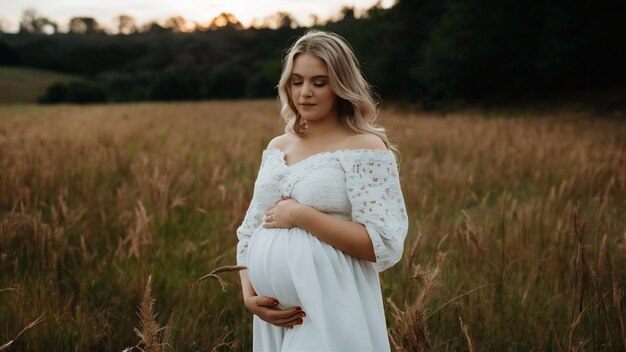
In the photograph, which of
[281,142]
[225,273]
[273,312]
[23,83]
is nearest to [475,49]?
[225,273]

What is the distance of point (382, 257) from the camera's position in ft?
5.94

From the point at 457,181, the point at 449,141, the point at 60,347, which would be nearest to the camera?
the point at 60,347

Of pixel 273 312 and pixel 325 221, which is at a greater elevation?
pixel 325 221

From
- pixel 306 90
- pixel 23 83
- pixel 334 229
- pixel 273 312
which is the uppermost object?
pixel 306 90

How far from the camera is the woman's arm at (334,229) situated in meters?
1.77

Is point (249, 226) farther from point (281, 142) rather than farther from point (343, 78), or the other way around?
point (343, 78)

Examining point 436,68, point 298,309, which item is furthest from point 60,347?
point 436,68

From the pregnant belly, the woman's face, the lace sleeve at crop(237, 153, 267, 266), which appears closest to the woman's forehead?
the woman's face

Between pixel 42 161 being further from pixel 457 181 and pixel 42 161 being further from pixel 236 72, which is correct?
pixel 236 72

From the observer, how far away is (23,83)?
65562mm

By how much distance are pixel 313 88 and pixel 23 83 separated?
240 feet

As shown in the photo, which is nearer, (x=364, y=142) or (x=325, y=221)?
Result: (x=325, y=221)

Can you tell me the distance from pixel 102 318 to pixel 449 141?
7749mm

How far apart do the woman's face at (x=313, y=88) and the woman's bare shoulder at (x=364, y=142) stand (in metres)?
0.15
